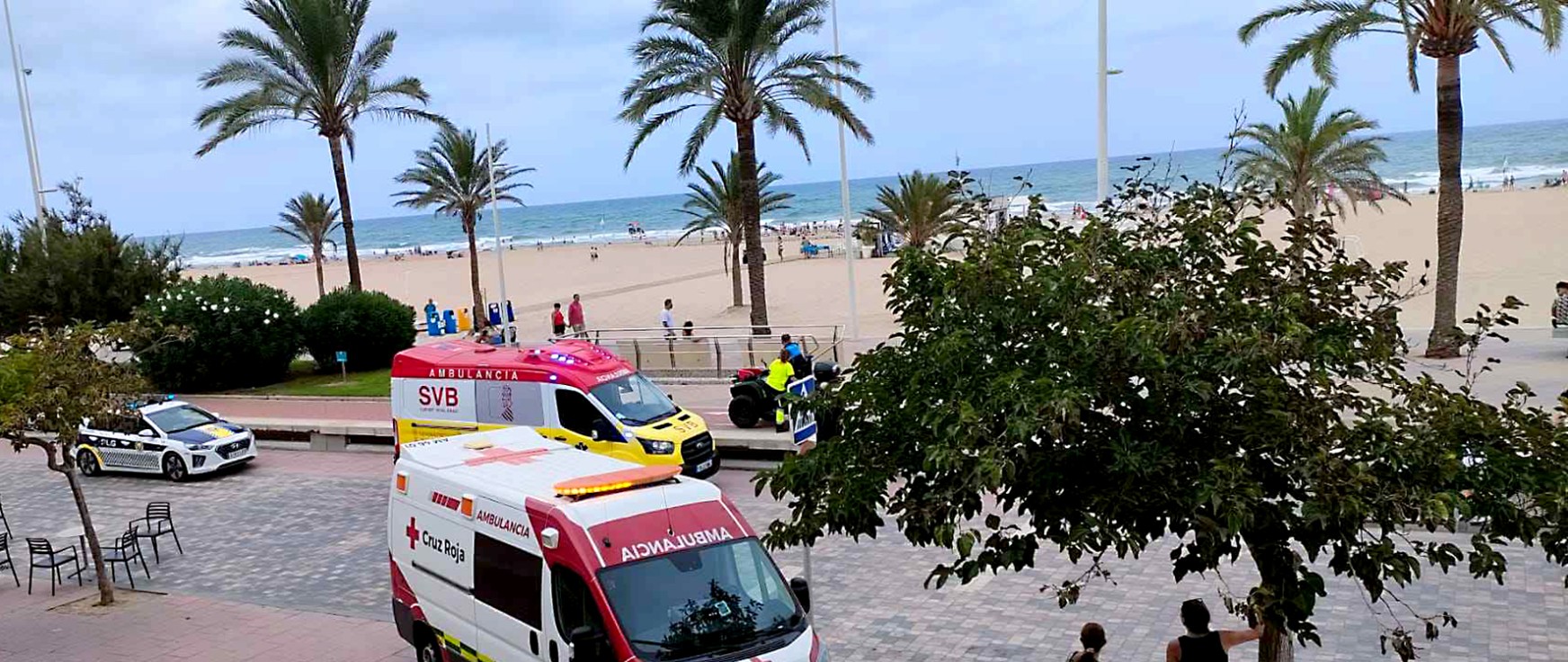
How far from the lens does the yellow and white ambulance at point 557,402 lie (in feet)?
56.1

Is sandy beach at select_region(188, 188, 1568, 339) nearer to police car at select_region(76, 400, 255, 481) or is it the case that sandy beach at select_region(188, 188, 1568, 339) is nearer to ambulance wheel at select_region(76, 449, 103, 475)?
police car at select_region(76, 400, 255, 481)

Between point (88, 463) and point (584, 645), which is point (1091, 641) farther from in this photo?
point (88, 463)

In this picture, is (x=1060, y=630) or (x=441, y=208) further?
(x=441, y=208)

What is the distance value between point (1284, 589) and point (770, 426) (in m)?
14.8

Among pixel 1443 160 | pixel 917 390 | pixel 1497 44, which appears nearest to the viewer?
pixel 917 390

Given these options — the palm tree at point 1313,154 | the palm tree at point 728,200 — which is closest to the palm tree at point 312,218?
the palm tree at point 728,200

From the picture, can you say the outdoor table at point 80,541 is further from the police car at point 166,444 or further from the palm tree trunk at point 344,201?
the palm tree trunk at point 344,201

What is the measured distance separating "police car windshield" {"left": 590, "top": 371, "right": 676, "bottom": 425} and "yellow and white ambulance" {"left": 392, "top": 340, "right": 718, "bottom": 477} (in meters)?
0.01

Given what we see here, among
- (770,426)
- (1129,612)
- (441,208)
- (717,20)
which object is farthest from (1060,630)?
(441,208)

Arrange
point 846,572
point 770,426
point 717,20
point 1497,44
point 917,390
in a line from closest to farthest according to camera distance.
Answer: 1. point 917,390
2. point 846,572
3. point 770,426
4. point 1497,44
5. point 717,20

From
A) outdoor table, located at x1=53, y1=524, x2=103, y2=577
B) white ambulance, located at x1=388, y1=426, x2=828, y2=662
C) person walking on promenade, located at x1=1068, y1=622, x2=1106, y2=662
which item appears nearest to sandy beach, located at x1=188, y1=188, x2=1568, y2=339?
person walking on promenade, located at x1=1068, y1=622, x2=1106, y2=662

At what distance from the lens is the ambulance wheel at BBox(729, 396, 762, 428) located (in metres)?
20.2

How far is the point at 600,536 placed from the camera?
27.6ft

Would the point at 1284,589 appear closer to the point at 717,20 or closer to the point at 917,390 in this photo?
the point at 917,390
